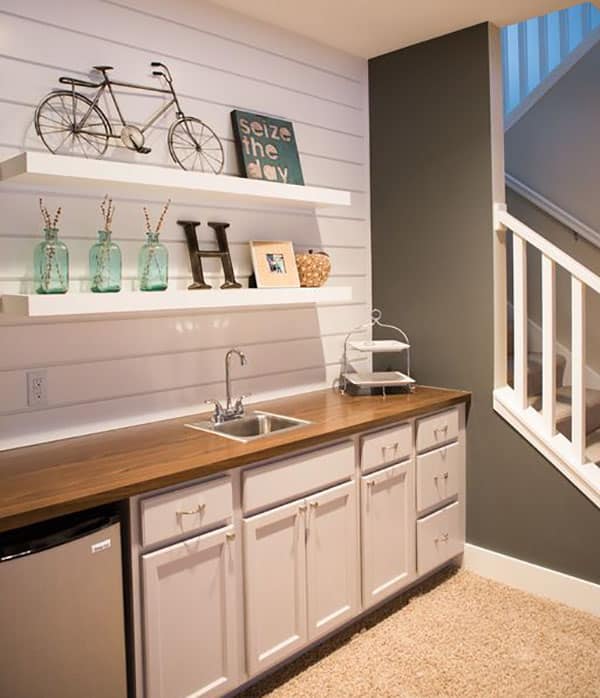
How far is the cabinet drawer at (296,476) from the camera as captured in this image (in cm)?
242

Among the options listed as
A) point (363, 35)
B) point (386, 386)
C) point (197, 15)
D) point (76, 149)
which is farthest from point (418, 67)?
point (76, 149)

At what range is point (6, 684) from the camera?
1758 millimetres

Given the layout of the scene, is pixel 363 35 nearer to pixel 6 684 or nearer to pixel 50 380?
pixel 50 380

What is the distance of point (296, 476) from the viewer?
2562 millimetres

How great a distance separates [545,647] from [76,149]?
2575mm

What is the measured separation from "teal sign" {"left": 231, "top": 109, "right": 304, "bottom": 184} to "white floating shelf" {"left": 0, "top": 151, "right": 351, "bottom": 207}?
129 millimetres

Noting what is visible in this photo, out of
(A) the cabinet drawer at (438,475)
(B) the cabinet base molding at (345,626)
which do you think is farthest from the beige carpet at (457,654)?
(A) the cabinet drawer at (438,475)

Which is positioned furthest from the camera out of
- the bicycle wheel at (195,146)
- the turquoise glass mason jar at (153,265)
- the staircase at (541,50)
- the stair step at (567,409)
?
the staircase at (541,50)

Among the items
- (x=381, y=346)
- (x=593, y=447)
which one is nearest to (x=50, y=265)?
(x=381, y=346)

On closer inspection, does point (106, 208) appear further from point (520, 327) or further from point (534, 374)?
point (534, 374)

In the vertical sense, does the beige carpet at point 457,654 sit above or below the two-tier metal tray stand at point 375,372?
below

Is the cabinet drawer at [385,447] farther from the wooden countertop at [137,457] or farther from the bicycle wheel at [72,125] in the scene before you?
the bicycle wheel at [72,125]

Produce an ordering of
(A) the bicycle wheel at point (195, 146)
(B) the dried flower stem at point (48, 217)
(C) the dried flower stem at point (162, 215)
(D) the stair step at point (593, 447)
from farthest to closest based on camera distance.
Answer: (D) the stair step at point (593, 447)
(A) the bicycle wheel at point (195, 146)
(C) the dried flower stem at point (162, 215)
(B) the dried flower stem at point (48, 217)

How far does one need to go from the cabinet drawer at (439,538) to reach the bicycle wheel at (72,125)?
2.08m
